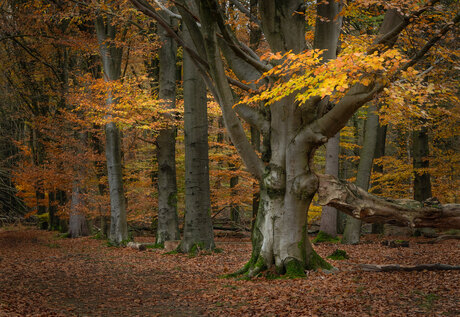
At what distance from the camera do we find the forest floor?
5.43 metres

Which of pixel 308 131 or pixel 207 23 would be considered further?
pixel 308 131

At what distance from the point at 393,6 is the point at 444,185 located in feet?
47.6

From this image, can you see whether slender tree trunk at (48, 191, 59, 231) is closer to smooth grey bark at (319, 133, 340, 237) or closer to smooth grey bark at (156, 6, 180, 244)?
smooth grey bark at (156, 6, 180, 244)

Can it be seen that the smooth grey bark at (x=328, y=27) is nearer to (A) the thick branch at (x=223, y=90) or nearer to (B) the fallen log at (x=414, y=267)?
(A) the thick branch at (x=223, y=90)

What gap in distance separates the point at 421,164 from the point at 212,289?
37.6 feet

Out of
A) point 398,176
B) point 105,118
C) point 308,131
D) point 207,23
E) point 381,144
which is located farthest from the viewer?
point 381,144

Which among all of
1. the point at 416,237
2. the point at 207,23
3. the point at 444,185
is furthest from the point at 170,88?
the point at 444,185

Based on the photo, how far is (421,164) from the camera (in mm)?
15305

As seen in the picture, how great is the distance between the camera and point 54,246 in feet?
49.0

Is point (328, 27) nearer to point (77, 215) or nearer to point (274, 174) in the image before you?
point (274, 174)

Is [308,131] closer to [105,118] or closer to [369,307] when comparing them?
[369,307]

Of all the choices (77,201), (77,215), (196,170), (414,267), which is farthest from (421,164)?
(77,215)

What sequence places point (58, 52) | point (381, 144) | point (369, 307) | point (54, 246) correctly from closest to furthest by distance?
point (369, 307)
point (54, 246)
point (381, 144)
point (58, 52)

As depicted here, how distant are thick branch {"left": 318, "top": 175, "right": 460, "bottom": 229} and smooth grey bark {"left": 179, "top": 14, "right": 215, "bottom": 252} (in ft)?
16.8
